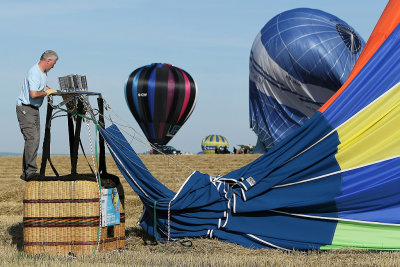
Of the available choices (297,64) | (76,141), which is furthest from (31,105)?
(297,64)

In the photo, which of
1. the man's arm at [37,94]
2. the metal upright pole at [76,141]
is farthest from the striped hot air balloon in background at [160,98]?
the metal upright pole at [76,141]

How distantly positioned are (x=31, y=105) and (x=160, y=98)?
888 inches

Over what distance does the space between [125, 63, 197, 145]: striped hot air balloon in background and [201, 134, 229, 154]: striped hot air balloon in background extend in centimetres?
2358

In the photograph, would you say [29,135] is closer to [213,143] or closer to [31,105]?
[31,105]

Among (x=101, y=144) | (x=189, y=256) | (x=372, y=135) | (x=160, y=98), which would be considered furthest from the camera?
(x=160, y=98)

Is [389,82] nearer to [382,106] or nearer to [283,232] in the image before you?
Result: [382,106]

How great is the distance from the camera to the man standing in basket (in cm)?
607

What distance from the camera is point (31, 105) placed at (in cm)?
616

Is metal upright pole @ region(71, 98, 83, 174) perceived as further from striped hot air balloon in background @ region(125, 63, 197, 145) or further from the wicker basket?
striped hot air balloon in background @ region(125, 63, 197, 145)

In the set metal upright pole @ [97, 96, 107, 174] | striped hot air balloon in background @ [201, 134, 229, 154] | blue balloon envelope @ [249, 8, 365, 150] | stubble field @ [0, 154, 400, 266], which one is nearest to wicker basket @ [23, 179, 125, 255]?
stubble field @ [0, 154, 400, 266]

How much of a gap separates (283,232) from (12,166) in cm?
1576

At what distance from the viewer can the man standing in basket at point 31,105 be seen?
6.07 m

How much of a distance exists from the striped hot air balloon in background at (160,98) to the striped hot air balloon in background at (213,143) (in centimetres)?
2358

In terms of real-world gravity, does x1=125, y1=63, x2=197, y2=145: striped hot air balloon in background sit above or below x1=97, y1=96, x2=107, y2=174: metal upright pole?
above
